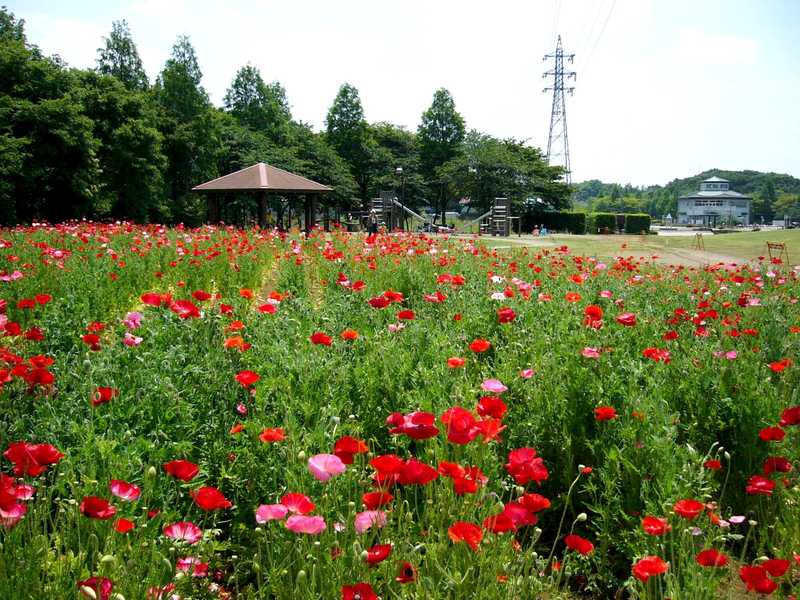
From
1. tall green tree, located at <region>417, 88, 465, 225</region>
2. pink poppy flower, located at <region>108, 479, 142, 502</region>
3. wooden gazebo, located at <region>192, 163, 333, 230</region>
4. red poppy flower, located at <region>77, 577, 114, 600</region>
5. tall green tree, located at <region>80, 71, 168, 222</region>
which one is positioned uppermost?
tall green tree, located at <region>417, 88, 465, 225</region>

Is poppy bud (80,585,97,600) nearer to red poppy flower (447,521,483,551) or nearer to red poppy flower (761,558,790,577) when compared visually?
red poppy flower (447,521,483,551)

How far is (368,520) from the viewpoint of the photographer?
168 centimetres

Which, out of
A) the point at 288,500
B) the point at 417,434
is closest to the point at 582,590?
the point at 417,434

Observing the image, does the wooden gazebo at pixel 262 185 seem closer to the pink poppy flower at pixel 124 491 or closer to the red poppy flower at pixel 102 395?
the red poppy flower at pixel 102 395

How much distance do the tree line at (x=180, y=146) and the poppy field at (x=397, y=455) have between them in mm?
24269

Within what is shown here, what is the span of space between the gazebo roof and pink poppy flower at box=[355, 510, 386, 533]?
20881 millimetres

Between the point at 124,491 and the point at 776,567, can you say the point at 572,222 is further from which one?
the point at 124,491

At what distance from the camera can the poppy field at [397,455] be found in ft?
5.92

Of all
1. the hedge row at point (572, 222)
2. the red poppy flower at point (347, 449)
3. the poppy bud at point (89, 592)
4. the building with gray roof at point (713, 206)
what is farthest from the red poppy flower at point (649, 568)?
the building with gray roof at point (713, 206)

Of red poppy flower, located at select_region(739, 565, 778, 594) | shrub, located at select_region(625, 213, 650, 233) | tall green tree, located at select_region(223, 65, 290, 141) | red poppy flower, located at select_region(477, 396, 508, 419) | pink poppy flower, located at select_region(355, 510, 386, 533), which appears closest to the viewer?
red poppy flower, located at select_region(739, 565, 778, 594)

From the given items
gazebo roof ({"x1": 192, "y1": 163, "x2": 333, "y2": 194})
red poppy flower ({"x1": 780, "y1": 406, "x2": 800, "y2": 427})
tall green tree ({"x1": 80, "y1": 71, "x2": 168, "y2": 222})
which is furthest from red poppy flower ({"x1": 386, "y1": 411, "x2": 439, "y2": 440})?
tall green tree ({"x1": 80, "y1": 71, "x2": 168, "y2": 222})

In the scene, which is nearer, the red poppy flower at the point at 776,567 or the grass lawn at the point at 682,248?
the red poppy flower at the point at 776,567

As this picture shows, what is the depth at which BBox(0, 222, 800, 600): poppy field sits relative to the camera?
1.80m

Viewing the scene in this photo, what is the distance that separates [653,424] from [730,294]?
4.30m
